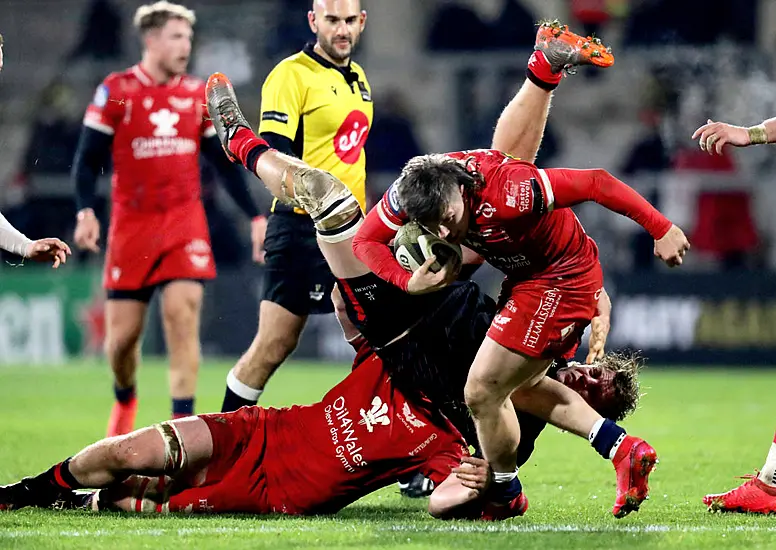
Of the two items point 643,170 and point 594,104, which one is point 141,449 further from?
point 594,104

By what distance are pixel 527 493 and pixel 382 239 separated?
5.75 ft

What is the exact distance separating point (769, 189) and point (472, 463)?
10.1 meters

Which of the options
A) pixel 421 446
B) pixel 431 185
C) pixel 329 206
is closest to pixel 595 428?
pixel 421 446

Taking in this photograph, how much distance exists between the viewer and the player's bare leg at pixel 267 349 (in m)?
6.86

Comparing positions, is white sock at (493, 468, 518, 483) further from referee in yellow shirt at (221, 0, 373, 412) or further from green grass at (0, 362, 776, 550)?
referee in yellow shirt at (221, 0, 373, 412)

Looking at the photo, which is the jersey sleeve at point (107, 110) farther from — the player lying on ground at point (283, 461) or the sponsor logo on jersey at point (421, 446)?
the sponsor logo on jersey at point (421, 446)

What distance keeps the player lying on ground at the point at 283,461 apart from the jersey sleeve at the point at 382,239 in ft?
1.61

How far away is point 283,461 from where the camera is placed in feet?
17.3

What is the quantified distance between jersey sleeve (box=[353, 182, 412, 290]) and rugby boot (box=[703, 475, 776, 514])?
5.59 ft

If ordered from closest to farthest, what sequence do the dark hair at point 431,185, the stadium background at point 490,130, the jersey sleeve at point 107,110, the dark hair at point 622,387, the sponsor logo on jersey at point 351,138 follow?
the dark hair at point 431,185
the dark hair at point 622,387
the sponsor logo on jersey at point 351,138
the jersey sleeve at point 107,110
the stadium background at point 490,130

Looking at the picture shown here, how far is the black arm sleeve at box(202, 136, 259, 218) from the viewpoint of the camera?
8.28 m

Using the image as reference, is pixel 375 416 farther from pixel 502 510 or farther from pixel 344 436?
pixel 502 510

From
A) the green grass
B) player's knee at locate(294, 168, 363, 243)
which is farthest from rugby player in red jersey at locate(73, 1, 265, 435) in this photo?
player's knee at locate(294, 168, 363, 243)

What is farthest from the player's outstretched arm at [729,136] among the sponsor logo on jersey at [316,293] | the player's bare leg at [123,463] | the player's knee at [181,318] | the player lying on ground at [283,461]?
the player's knee at [181,318]
